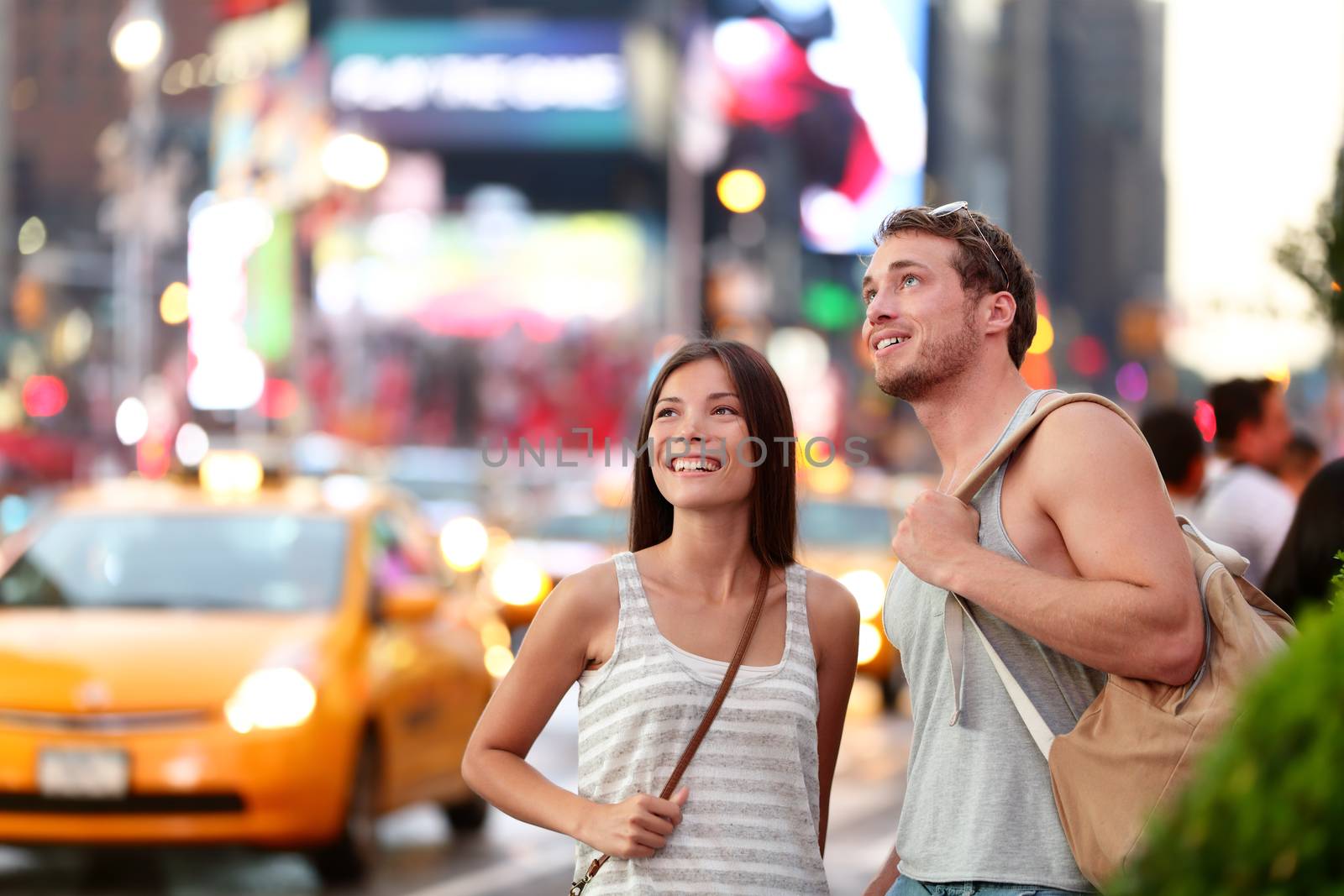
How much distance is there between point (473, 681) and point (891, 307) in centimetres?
711

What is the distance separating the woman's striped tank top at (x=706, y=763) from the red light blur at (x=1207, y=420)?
4831 millimetres

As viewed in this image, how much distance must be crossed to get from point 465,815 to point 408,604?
6.17 feet

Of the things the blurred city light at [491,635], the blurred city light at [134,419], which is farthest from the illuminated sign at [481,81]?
the blurred city light at [491,635]

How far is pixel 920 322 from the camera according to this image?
3.40 m

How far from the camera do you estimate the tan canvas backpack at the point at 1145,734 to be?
114 inches

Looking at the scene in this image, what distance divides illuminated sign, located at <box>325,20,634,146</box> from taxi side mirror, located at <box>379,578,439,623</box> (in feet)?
174

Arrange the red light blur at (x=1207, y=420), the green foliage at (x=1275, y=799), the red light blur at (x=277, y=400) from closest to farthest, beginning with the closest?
the green foliage at (x=1275, y=799), the red light blur at (x=1207, y=420), the red light blur at (x=277, y=400)

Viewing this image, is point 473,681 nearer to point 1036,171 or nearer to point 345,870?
point 345,870

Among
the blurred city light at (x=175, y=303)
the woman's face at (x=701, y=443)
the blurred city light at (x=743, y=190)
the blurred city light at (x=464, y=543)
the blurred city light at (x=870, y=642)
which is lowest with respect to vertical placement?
the blurred city light at (x=870, y=642)

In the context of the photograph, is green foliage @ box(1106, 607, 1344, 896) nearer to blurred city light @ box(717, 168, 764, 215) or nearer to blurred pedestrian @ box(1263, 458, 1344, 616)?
blurred pedestrian @ box(1263, 458, 1344, 616)

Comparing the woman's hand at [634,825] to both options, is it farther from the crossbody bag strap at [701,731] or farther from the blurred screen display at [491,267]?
the blurred screen display at [491,267]

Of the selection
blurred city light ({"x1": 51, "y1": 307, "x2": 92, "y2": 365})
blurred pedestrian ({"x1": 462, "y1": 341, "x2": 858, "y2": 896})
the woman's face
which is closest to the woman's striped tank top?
blurred pedestrian ({"x1": 462, "y1": 341, "x2": 858, "y2": 896})

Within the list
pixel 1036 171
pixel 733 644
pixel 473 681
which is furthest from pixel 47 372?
pixel 1036 171

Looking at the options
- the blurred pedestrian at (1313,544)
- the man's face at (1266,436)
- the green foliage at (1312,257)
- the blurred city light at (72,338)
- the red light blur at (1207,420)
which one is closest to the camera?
the blurred pedestrian at (1313,544)
